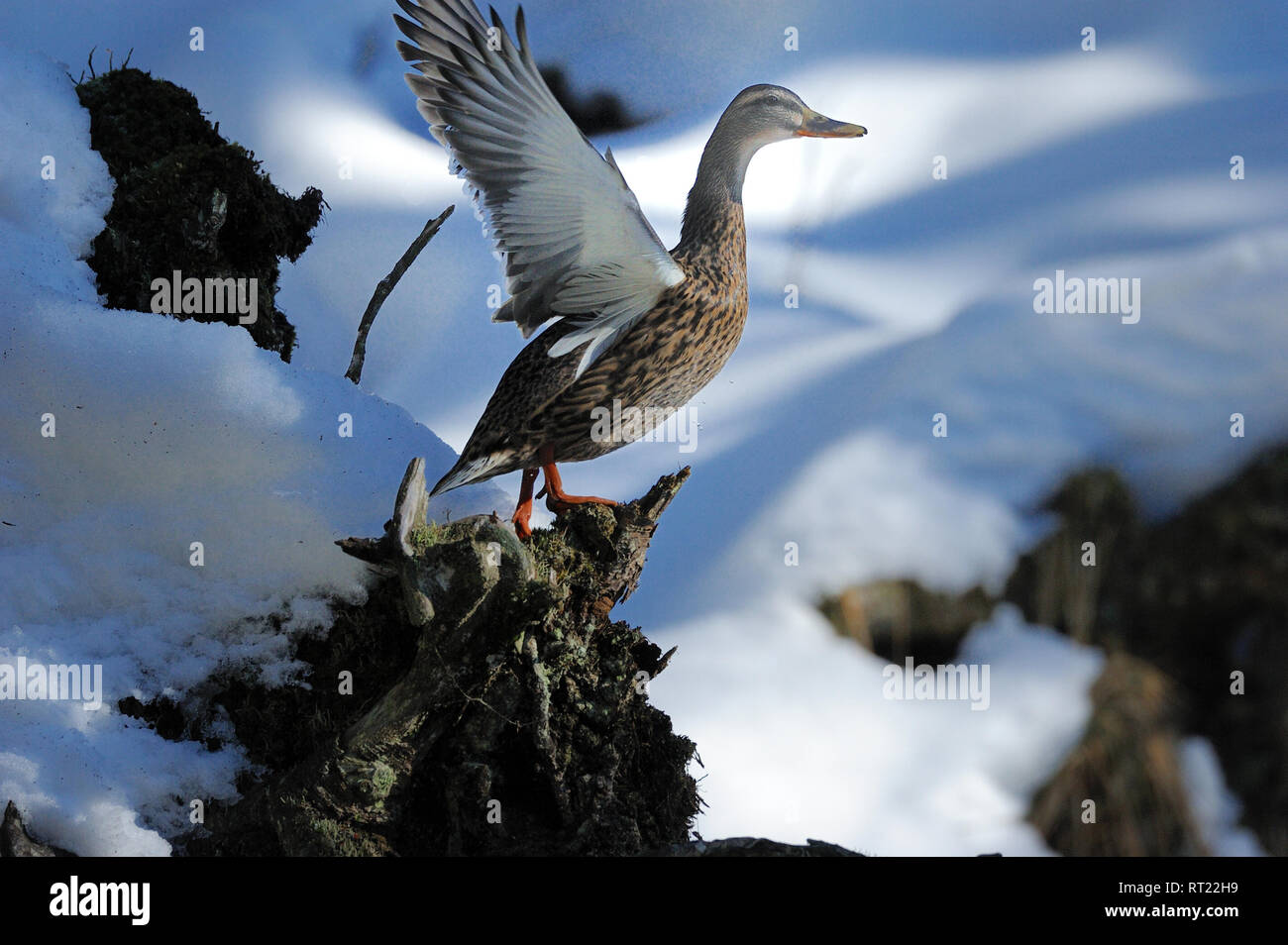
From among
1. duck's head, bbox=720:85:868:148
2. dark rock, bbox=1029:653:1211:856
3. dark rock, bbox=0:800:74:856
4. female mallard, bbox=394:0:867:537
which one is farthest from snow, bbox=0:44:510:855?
dark rock, bbox=1029:653:1211:856

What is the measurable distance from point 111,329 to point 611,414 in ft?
8.70

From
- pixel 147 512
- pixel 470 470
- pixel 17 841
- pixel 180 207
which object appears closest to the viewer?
pixel 17 841

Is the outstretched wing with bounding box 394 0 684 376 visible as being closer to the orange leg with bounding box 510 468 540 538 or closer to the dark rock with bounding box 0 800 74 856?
the orange leg with bounding box 510 468 540 538

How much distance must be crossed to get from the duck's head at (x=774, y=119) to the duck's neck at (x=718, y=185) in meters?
0.03

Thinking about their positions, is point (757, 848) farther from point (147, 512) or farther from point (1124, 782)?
point (147, 512)

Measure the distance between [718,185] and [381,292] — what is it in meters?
2.81

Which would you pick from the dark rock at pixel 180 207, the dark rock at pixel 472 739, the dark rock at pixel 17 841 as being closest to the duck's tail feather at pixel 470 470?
the dark rock at pixel 472 739

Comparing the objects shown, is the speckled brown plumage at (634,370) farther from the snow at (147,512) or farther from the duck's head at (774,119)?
the snow at (147,512)

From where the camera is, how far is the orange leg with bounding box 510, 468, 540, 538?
4848 millimetres

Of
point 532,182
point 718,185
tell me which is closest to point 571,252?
point 532,182

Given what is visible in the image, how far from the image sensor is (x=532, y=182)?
4.46 meters

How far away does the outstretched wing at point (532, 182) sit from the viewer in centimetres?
433

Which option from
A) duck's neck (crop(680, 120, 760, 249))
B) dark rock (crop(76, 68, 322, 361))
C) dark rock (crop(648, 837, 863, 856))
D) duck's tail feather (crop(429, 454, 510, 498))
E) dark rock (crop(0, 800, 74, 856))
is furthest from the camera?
dark rock (crop(76, 68, 322, 361))
